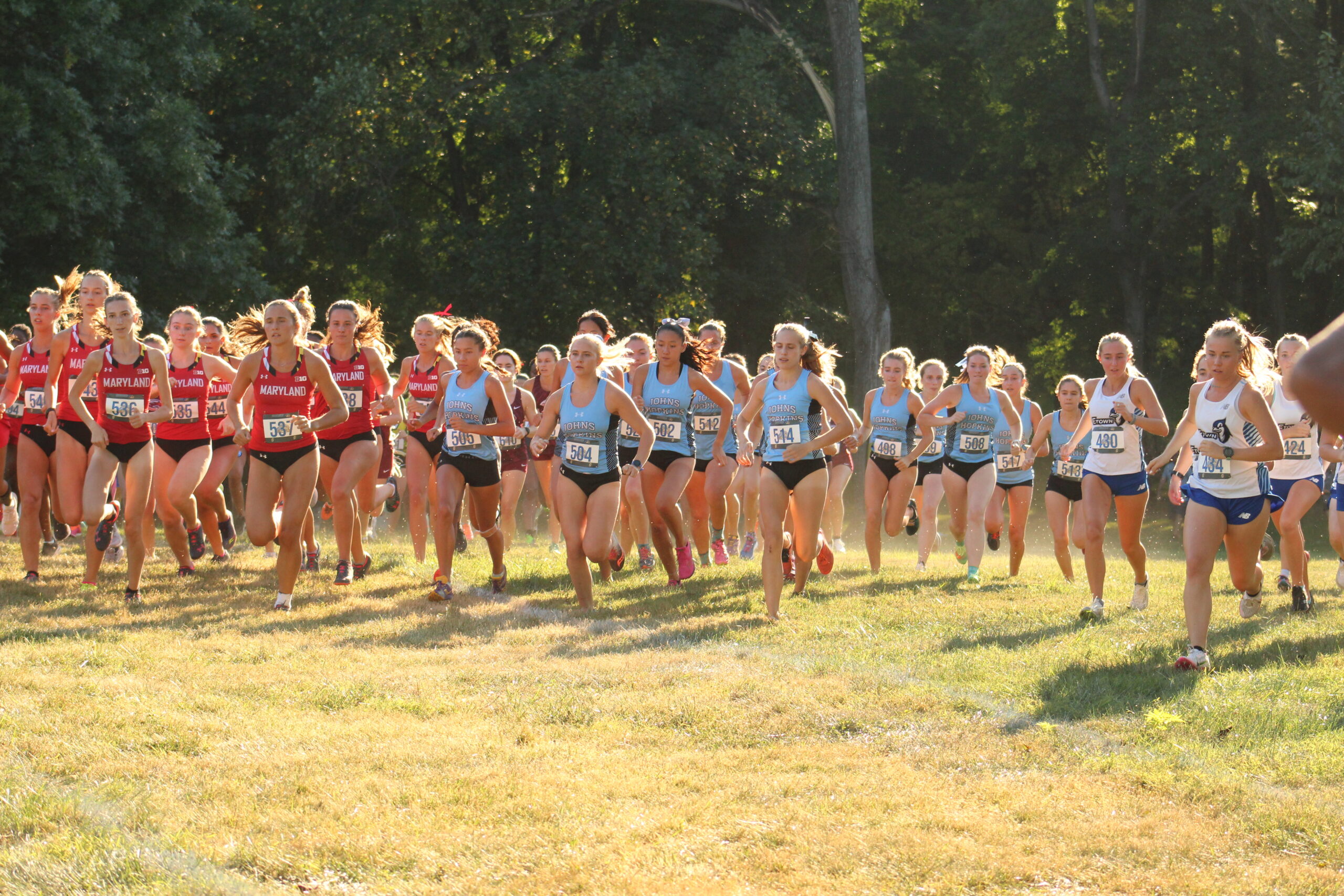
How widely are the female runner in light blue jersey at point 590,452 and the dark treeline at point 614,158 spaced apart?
12.1 m

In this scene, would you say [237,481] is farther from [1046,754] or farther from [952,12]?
[952,12]

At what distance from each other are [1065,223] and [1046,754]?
3090cm

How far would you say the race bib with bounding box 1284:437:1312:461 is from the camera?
10656 mm

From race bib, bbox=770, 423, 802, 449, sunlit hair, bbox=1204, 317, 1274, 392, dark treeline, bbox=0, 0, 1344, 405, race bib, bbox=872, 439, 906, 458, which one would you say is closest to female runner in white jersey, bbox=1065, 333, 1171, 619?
sunlit hair, bbox=1204, 317, 1274, 392

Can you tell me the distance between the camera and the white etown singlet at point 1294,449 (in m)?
10.4

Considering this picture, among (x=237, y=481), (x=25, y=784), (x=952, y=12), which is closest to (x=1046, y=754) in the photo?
(x=25, y=784)

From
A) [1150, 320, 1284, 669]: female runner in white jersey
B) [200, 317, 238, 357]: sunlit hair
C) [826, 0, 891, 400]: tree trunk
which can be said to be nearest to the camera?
[1150, 320, 1284, 669]: female runner in white jersey

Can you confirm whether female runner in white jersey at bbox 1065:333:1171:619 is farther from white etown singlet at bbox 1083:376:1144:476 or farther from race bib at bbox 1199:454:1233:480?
race bib at bbox 1199:454:1233:480

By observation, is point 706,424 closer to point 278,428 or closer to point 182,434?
point 278,428

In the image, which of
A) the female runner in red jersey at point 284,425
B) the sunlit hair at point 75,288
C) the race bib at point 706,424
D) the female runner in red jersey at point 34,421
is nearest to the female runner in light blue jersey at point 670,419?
the race bib at point 706,424

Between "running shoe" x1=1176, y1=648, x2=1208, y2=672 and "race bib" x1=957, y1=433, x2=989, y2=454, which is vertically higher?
"race bib" x1=957, y1=433, x2=989, y2=454

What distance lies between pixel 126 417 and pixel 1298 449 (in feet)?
29.5

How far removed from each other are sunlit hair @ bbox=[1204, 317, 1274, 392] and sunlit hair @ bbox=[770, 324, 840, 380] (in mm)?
2656

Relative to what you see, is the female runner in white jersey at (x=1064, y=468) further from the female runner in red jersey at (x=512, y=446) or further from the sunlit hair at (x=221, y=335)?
the sunlit hair at (x=221, y=335)
